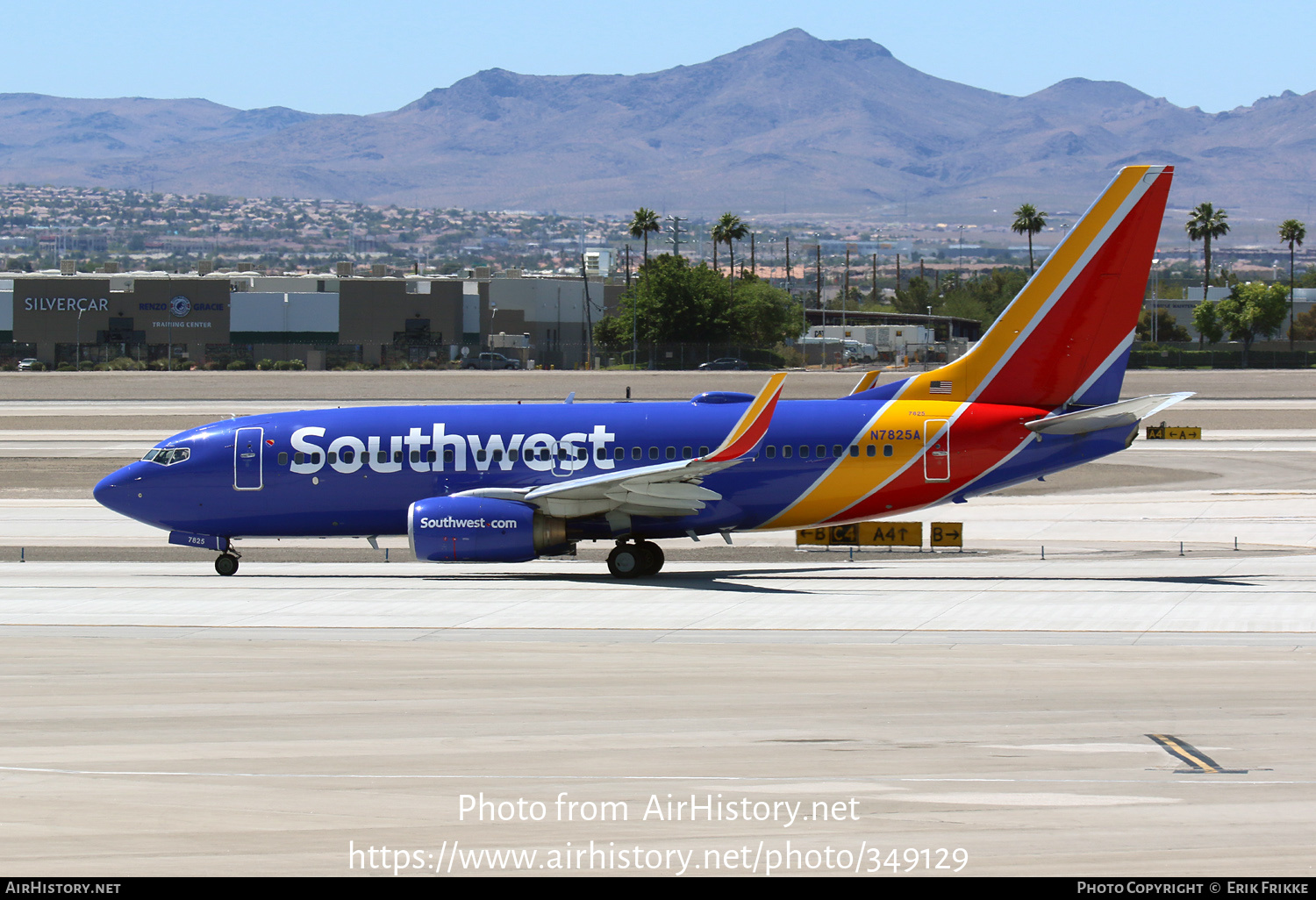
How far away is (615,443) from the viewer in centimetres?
3034

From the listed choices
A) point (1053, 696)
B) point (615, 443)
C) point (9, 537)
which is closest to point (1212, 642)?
point (1053, 696)

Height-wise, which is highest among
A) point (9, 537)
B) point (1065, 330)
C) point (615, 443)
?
point (1065, 330)

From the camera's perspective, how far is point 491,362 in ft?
416

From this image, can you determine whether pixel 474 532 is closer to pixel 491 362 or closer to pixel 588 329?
pixel 491 362

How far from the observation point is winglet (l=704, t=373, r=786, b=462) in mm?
27969

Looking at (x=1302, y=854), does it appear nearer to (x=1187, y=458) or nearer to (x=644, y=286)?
(x=1187, y=458)

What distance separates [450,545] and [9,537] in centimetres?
1717

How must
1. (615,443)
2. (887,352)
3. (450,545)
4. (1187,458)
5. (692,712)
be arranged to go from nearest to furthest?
(692,712)
(450,545)
(615,443)
(1187,458)
(887,352)

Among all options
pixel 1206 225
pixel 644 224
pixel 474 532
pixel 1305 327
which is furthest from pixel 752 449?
pixel 1206 225

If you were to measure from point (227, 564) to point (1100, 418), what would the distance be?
20.5 metres

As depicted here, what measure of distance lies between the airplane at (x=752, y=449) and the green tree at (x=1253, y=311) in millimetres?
124361

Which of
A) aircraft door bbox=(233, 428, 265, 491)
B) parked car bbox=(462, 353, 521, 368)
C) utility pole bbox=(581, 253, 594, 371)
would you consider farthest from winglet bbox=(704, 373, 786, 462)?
parked car bbox=(462, 353, 521, 368)

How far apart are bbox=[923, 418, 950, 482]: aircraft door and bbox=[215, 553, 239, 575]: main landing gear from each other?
644 inches

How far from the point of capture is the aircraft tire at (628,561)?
30109mm
